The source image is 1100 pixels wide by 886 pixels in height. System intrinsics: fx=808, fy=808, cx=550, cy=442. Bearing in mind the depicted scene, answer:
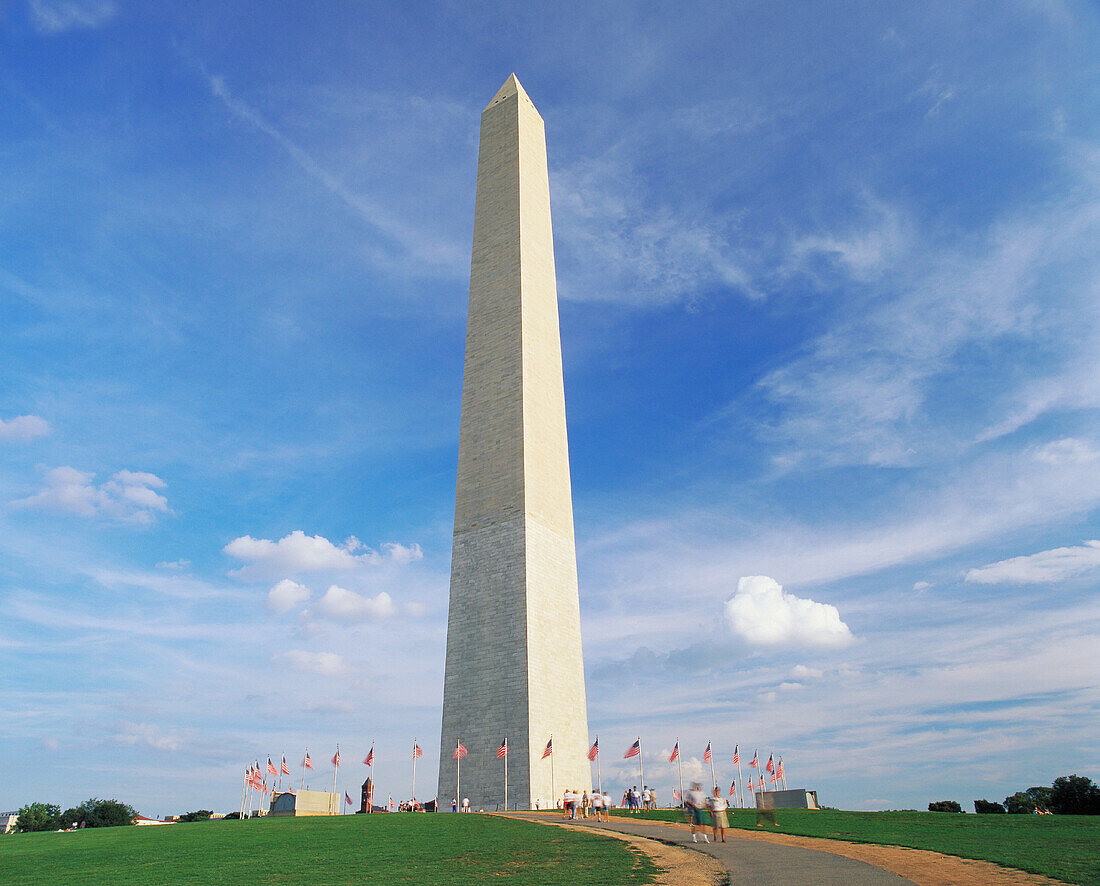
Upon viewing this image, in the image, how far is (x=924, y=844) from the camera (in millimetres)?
18031

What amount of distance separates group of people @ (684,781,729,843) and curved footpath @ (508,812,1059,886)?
14.5 inches

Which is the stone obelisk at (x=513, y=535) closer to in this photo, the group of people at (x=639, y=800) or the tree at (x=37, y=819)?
Result: the group of people at (x=639, y=800)

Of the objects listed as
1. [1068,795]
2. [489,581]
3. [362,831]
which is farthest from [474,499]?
[1068,795]

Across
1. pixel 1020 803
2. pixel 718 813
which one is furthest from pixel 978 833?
pixel 1020 803

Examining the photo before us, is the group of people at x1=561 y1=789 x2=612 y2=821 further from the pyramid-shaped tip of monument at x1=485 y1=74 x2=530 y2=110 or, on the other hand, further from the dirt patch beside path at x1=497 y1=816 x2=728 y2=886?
the pyramid-shaped tip of monument at x1=485 y1=74 x2=530 y2=110

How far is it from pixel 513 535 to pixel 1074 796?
2755cm

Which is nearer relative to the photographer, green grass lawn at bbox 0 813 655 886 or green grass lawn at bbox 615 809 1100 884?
green grass lawn at bbox 0 813 655 886

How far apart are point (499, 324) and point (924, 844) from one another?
30.4 metres

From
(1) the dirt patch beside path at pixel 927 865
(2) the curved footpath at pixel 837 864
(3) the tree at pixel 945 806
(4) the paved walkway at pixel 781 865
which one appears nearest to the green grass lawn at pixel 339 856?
(4) the paved walkway at pixel 781 865

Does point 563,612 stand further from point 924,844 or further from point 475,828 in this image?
point 924,844

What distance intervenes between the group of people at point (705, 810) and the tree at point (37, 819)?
194 ft

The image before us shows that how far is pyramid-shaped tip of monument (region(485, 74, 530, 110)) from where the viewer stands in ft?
162

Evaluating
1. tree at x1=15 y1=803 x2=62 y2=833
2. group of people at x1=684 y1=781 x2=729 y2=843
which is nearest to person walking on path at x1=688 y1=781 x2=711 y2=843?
group of people at x1=684 y1=781 x2=729 y2=843

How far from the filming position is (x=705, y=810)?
19.0 metres
